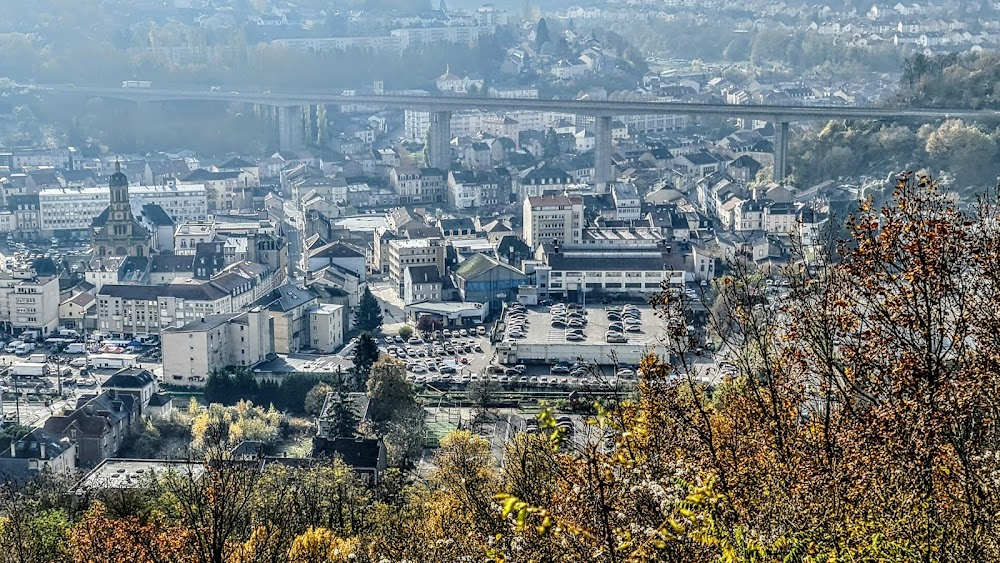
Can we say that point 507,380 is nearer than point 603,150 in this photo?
Yes

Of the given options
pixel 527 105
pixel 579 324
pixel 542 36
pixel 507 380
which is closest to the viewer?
pixel 507 380

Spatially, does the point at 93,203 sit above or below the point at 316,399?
above

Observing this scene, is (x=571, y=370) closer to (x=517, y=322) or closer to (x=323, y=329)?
(x=517, y=322)

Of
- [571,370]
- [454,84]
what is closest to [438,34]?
[454,84]

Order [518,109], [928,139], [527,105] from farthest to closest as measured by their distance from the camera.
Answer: [518,109] → [527,105] → [928,139]

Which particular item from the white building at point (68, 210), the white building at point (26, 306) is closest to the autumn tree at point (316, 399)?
the white building at point (26, 306)

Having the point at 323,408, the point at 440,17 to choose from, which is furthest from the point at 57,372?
the point at 440,17

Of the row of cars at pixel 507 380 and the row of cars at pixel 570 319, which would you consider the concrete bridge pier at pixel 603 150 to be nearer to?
the row of cars at pixel 570 319
